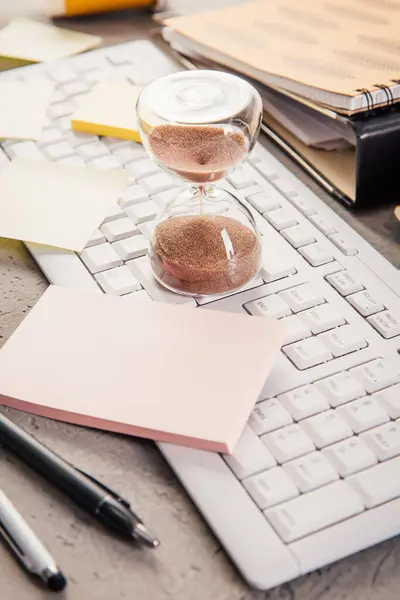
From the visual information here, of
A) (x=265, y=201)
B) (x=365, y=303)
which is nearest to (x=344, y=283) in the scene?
(x=365, y=303)

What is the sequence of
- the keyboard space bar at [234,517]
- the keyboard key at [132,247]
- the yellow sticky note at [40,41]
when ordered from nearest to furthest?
the keyboard space bar at [234,517] < the keyboard key at [132,247] < the yellow sticky note at [40,41]

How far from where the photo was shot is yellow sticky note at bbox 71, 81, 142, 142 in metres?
0.77

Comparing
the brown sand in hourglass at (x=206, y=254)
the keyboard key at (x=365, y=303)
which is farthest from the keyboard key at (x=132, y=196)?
the keyboard key at (x=365, y=303)

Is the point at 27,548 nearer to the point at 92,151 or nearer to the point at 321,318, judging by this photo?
the point at 321,318

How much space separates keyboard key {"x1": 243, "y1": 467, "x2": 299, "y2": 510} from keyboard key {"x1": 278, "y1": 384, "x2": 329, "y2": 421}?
5cm

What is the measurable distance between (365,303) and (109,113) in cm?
37

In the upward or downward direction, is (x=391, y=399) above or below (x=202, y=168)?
below

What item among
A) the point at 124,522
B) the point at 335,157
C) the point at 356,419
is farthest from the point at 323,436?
the point at 335,157

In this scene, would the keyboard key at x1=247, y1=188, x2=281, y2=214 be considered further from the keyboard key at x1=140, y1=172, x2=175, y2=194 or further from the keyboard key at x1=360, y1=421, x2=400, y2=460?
the keyboard key at x1=360, y1=421, x2=400, y2=460

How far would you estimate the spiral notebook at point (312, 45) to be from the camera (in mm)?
678

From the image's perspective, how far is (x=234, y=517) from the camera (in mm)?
423

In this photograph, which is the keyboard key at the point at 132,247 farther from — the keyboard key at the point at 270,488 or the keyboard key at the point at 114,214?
the keyboard key at the point at 270,488

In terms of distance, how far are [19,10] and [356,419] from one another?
2.57 ft

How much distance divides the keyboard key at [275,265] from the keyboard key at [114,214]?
0.13m
